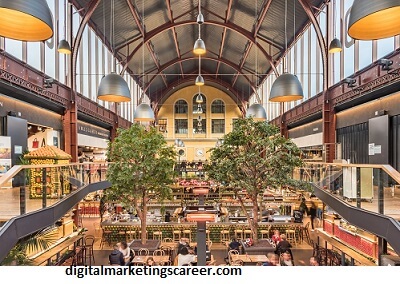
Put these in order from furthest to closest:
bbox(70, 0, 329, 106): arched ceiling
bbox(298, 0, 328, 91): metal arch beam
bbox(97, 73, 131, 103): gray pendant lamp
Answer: bbox(70, 0, 329, 106): arched ceiling, bbox(298, 0, 328, 91): metal arch beam, bbox(97, 73, 131, 103): gray pendant lamp

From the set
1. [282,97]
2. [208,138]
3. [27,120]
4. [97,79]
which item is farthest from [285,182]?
[208,138]

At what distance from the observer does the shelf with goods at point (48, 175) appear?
6043 mm

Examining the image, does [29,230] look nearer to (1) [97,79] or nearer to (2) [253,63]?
(1) [97,79]

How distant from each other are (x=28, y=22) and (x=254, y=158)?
589cm

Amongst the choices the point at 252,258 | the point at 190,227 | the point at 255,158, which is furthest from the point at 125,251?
the point at 190,227

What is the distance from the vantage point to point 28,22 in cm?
292

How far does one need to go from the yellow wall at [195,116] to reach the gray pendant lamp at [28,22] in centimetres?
2949

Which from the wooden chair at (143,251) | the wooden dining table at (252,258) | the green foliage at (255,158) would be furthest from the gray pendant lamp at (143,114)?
the wooden dining table at (252,258)

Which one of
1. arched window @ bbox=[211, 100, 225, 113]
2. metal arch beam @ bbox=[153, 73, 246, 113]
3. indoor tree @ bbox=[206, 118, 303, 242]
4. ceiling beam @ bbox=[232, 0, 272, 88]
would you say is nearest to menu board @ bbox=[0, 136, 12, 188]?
indoor tree @ bbox=[206, 118, 303, 242]

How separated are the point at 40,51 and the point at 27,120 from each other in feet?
7.38

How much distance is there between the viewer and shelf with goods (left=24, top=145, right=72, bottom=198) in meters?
6.04

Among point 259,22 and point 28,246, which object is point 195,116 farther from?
point 28,246

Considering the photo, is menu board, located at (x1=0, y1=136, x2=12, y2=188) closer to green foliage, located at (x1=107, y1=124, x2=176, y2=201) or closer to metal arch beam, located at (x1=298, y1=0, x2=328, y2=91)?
green foliage, located at (x1=107, y1=124, x2=176, y2=201)

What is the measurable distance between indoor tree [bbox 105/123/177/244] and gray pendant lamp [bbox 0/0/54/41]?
556cm
